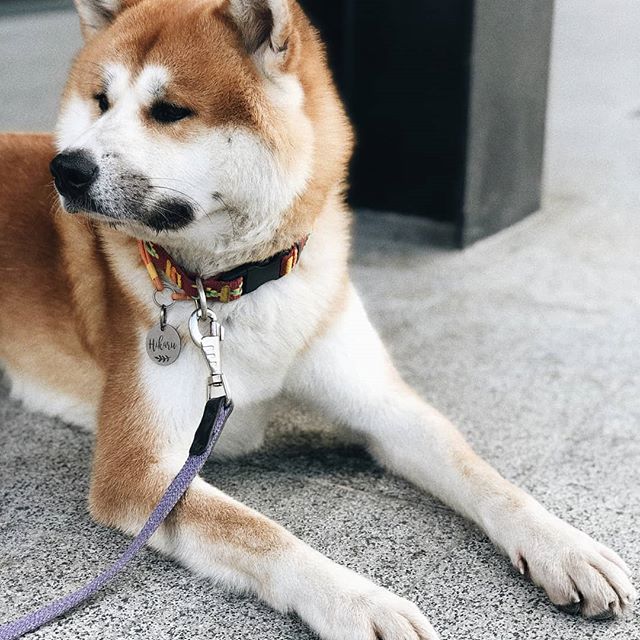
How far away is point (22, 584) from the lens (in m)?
1.71

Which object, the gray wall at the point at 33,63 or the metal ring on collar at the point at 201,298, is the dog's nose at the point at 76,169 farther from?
the gray wall at the point at 33,63

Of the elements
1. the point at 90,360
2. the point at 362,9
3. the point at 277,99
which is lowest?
the point at 90,360

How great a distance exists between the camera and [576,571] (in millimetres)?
1614

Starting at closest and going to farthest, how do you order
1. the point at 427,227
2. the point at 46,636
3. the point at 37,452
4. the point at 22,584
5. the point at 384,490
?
1. the point at 46,636
2. the point at 22,584
3. the point at 384,490
4. the point at 37,452
5. the point at 427,227

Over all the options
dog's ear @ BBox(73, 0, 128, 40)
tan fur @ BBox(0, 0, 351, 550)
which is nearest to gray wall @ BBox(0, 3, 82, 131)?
tan fur @ BBox(0, 0, 351, 550)

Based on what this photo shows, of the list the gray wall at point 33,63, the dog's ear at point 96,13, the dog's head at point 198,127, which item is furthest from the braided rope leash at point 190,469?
the gray wall at point 33,63

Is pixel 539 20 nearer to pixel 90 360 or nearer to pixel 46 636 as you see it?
pixel 90 360

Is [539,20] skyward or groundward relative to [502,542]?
skyward

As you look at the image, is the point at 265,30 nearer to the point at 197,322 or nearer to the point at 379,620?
the point at 197,322

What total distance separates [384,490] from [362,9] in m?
2.21

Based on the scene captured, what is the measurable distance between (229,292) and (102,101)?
1.38ft

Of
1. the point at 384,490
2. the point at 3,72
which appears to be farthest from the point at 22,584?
the point at 3,72

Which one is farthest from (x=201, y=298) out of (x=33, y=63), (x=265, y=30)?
(x=33, y=63)

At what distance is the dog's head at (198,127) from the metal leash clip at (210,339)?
0.50ft
